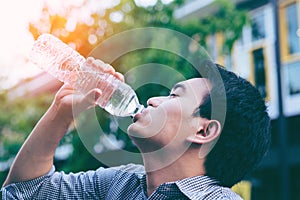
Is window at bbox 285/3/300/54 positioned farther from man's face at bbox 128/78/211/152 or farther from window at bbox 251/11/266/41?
man's face at bbox 128/78/211/152

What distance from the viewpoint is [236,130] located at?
186 centimetres

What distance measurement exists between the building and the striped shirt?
23.0 feet

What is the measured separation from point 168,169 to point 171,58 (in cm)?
452

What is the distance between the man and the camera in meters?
1.80

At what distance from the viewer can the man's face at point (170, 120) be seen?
179 cm

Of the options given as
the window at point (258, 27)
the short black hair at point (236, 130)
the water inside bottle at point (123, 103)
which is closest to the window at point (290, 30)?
the window at point (258, 27)

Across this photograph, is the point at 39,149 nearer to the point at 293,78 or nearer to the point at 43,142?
the point at 43,142

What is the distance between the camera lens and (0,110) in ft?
26.5

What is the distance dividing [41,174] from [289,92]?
7804 millimetres

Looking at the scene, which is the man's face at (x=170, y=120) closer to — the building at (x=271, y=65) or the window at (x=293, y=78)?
the building at (x=271, y=65)

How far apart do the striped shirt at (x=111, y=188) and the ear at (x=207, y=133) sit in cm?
13

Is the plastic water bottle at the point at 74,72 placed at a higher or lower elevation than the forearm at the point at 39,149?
higher

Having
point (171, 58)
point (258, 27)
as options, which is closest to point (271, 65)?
point (258, 27)

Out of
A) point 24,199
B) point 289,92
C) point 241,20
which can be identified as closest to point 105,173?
point 24,199
